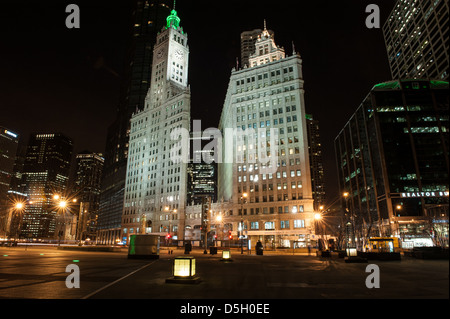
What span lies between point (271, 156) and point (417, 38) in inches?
3708

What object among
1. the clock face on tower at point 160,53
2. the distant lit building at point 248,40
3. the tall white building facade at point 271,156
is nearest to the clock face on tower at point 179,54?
the clock face on tower at point 160,53

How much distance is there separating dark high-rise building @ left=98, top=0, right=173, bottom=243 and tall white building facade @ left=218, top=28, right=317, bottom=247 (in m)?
72.7

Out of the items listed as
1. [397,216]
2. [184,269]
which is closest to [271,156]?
[397,216]

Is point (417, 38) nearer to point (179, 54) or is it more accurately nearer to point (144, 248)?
point (179, 54)

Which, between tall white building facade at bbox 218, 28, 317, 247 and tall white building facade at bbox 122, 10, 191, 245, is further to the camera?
→ tall white building facade at bbox 122, 10, 191, 245

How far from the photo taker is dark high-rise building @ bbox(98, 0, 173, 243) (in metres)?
144

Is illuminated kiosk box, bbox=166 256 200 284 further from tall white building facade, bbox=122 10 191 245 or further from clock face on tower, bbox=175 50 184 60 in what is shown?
clock face on tower, bbox=175 50 184 60

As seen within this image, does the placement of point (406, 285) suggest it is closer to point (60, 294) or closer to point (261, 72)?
point (60, 294)

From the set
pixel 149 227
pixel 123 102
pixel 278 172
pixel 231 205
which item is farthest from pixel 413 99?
pixel 123 102

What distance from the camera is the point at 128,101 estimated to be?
509ft

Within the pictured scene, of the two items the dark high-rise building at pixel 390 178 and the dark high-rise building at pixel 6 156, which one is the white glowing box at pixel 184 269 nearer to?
the dark high-rise building at pixel 390 178

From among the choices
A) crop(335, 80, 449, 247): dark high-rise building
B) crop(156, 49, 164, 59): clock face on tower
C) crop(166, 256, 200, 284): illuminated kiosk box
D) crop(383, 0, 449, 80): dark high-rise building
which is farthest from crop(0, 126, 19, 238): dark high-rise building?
crop(383, 0, 449, 80): dark high-rise building

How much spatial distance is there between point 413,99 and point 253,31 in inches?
7936

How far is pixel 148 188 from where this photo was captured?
116688mm
